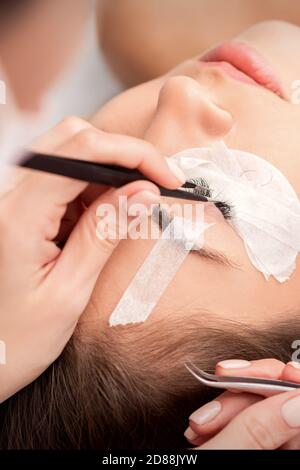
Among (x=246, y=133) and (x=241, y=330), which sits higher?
(x=246, y=133)

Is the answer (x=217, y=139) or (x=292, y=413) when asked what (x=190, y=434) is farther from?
(x=217, y=139)

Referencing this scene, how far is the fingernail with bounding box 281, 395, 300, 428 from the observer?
67cm

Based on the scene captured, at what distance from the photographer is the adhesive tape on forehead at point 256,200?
0.76m

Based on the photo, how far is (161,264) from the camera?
2.43ft

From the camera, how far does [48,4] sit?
110cm

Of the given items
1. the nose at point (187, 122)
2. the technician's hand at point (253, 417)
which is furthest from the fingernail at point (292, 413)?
the nose at point (187, 122)

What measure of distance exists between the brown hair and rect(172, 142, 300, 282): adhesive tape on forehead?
0.32 feet

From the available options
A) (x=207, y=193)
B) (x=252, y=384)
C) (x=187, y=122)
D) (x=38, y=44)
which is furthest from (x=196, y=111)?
(x=38, y=44)

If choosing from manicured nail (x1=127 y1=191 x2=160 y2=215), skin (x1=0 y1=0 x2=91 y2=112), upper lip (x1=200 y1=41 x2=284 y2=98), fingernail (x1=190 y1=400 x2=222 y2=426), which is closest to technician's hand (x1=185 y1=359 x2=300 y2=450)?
fingernail (x1=190 y1=400 x2=222 y2=426)

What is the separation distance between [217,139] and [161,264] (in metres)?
0.19

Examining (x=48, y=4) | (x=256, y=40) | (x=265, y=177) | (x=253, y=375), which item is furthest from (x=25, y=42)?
(x=253, y=375)

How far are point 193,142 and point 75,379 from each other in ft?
1.13

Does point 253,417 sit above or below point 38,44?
below

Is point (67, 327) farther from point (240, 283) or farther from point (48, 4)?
point (48, 4)
